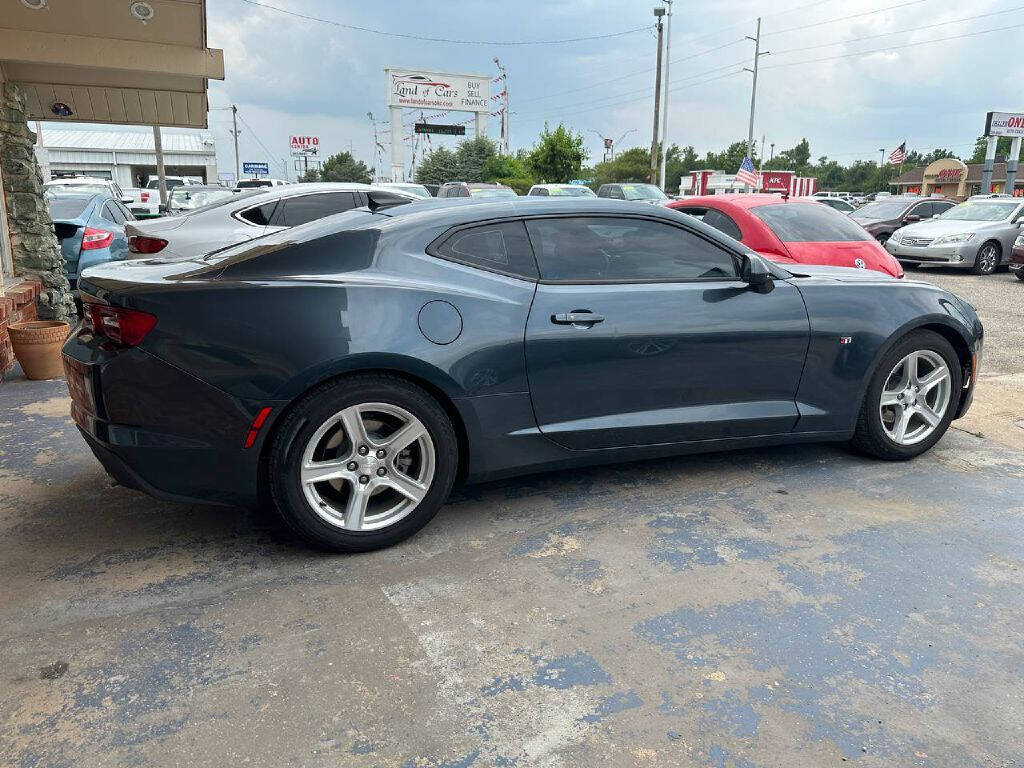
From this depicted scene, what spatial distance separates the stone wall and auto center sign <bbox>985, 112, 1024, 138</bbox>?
93.1 ft

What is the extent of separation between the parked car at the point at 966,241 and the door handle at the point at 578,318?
1425 cm

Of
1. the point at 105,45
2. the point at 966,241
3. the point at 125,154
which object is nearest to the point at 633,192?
the point at 966,241

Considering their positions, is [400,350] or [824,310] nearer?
[400,350]

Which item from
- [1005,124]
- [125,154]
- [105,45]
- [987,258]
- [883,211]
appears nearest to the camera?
[105,45]

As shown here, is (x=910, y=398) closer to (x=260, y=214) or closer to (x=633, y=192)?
(x=260, y=214)

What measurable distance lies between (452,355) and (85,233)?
8.13 meters

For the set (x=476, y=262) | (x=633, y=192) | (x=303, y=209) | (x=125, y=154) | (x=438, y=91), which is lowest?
(x=476, y=262)

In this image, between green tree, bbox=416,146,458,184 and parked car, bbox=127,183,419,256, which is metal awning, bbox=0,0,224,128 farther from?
green tree, bbox=416,146,458,184

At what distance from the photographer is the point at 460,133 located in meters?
62.3

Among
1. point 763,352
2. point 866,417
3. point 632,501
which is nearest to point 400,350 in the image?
point 632,501

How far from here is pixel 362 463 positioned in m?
3.33

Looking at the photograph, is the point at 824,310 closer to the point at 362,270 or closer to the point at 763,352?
the point at 763,352

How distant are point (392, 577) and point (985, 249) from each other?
15.9 meters

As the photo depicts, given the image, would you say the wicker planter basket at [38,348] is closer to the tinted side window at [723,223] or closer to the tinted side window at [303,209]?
Result: the tinted side window at [303,209]
